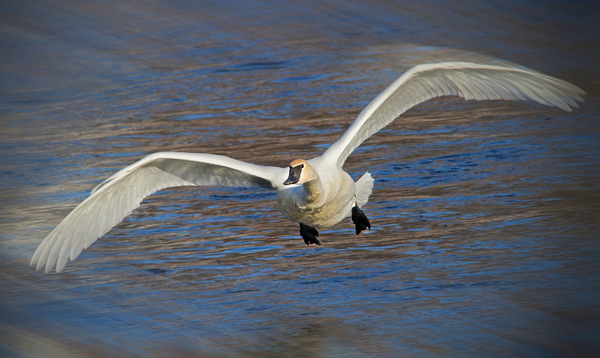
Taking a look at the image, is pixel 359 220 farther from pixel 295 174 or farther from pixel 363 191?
pixel 295 174

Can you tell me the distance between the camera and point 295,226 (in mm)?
10461

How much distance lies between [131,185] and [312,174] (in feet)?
6.27

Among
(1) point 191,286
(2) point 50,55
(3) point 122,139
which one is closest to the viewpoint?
(1) point 191,286

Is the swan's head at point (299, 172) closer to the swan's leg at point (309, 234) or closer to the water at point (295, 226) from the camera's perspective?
the water at point (295, 226)

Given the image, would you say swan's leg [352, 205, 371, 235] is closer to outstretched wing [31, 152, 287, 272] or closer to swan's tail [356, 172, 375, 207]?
swan's tail [356, 172, 375, 207]

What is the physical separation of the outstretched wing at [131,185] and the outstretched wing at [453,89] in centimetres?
82

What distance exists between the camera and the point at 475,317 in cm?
748

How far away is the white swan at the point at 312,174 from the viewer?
823 centimetres

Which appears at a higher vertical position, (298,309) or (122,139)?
(122,139)

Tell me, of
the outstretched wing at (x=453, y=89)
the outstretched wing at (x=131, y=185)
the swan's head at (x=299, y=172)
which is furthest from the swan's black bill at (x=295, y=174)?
the outstretched wing at (x=453, y=89)

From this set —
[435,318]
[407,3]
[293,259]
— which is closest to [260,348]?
[435,318]

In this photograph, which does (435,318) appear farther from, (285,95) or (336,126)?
(285,95)

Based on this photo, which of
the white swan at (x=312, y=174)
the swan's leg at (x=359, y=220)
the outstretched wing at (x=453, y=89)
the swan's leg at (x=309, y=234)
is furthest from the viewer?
the swan's leg at (x=359, y=220)

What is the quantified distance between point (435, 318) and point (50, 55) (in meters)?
16.8
